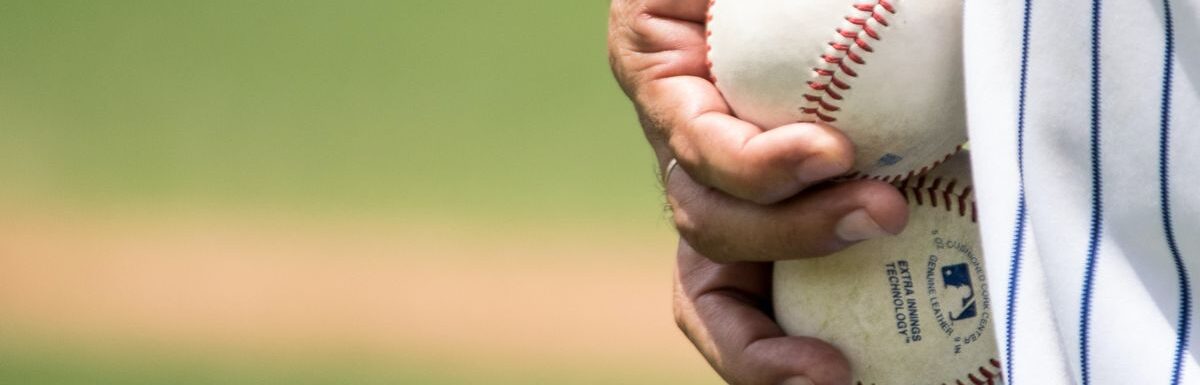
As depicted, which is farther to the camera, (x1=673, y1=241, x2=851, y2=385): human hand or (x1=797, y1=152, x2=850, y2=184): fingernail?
(x1=673, y1=241, x2=851, y2=385): human hand

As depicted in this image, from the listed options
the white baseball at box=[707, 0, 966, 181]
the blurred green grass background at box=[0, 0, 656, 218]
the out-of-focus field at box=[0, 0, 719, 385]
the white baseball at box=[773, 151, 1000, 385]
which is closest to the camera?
the white baseball at box=[707, 0, 966, 181]

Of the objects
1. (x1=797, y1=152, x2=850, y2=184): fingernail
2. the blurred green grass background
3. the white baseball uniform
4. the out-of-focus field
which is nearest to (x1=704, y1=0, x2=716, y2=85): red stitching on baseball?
(x1=797, y1=152, x2=850, y2=184): fingernail

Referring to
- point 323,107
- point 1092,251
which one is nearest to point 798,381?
point 1092,251

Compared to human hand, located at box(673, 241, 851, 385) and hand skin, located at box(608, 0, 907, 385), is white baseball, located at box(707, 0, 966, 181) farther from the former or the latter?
human hand, located at box(673, 241, 851, 385)

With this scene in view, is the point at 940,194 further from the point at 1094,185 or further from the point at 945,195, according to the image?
the point at 1094,185

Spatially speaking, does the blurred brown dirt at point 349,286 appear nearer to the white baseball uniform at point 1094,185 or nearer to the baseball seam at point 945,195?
Answer: the baseball seam at point 945,195
